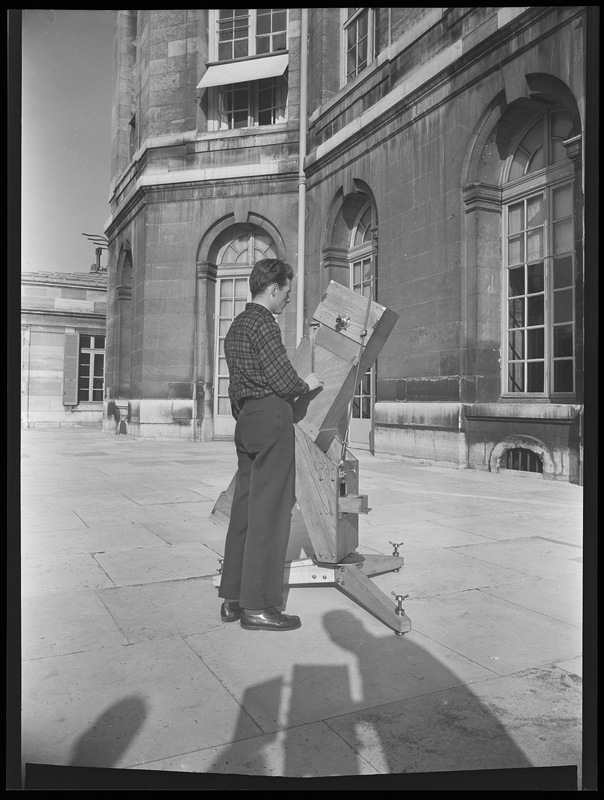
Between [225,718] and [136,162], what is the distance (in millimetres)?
14532

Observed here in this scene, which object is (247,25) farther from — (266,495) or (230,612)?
(230,612)

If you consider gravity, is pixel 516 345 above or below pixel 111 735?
A: above

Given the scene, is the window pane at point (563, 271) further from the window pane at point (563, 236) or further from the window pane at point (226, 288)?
the window pane at point (226, 288)

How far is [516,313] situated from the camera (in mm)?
7141

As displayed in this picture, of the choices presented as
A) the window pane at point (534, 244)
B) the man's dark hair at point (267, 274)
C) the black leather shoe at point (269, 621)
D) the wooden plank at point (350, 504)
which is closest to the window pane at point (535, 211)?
the window pane at point (534, 244)

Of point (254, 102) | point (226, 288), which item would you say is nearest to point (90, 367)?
point (226, 288)

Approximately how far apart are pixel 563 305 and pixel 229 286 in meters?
9.12

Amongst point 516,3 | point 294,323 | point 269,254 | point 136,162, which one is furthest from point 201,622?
point 136,162

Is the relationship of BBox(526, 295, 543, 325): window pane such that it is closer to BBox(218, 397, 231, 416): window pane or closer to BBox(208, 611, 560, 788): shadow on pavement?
BBox(208, 611, 560, 788): shadow on pavement

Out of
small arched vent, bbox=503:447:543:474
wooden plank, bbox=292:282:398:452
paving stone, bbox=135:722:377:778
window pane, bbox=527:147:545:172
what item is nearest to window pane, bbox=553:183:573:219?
window pane, bbox=527:147:545:172

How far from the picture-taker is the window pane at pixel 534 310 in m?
6.73

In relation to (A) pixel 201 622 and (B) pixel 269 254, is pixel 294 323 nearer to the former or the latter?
(B) pixel 269 254

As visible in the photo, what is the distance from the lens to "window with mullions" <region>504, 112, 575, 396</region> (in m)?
6.54

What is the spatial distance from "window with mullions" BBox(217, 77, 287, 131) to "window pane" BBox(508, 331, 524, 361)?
9.19 m
